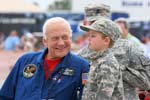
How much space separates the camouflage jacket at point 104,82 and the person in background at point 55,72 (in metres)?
0.07

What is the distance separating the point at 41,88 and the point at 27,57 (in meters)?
0.31

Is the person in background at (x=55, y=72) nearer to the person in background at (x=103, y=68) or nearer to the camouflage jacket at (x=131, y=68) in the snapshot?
the person in background at (x=103, y=68)

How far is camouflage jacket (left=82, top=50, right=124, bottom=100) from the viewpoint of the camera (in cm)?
384

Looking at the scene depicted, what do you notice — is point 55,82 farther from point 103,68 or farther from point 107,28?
point 107,28

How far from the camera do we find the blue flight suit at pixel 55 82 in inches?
152

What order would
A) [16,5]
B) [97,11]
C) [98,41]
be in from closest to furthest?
[98,41] < [97,11] < [16,5]

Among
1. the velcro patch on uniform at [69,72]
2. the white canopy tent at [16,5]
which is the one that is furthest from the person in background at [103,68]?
the white canopy tent at [16,5]

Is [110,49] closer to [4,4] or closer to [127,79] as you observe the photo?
[127,79]

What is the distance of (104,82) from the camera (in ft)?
12.6

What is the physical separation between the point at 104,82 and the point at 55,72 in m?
0.36

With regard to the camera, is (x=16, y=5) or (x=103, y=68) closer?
(x=103, y=68)

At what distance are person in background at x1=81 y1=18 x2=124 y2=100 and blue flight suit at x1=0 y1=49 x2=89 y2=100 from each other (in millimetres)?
84

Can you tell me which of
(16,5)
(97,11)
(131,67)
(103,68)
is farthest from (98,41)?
(16,5)

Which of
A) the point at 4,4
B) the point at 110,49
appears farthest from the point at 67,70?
the point at 4,4
